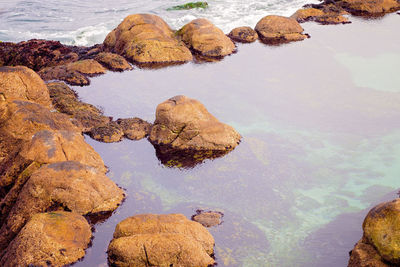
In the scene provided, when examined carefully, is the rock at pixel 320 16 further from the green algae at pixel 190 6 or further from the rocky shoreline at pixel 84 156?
the green algae at pixel 190 6

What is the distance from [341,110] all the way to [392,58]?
18.2ft

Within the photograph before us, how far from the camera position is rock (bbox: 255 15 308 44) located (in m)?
22.6

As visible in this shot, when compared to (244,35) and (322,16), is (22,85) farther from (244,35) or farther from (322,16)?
(322,16)

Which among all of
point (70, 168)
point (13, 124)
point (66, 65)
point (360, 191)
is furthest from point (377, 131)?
point (66, 65)

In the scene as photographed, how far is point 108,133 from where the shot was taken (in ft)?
46.0

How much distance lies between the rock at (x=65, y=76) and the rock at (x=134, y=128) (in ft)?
13.2

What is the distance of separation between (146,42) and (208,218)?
12.0 metres

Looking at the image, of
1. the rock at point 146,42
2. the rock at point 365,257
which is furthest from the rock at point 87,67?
the rock at point 365,257

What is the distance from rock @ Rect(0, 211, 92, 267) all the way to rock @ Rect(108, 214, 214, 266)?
744 millimetres

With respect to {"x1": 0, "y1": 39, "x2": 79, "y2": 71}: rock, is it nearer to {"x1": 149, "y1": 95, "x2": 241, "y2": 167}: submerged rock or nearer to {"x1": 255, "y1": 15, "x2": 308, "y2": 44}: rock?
{"x1": 149, "y1": 95, "x2": 241, "y2": 167}: submerged rock

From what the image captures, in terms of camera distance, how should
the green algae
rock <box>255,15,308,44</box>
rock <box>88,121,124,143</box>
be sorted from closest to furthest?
rock <box>88,121,124,143</box>, rock <box>255,15,308,44</box>, the green algae

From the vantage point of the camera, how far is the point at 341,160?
43.3 ft

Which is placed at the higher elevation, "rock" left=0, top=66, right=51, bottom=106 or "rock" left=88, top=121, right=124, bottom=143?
"rock" left=0, top=66, right=51, bottom=106

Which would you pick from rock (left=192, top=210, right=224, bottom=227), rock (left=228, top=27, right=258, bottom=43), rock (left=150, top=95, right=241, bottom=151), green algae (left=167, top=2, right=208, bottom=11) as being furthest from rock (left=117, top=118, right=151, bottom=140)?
green algae (left=167, top=2, right=208, bottom=11)
